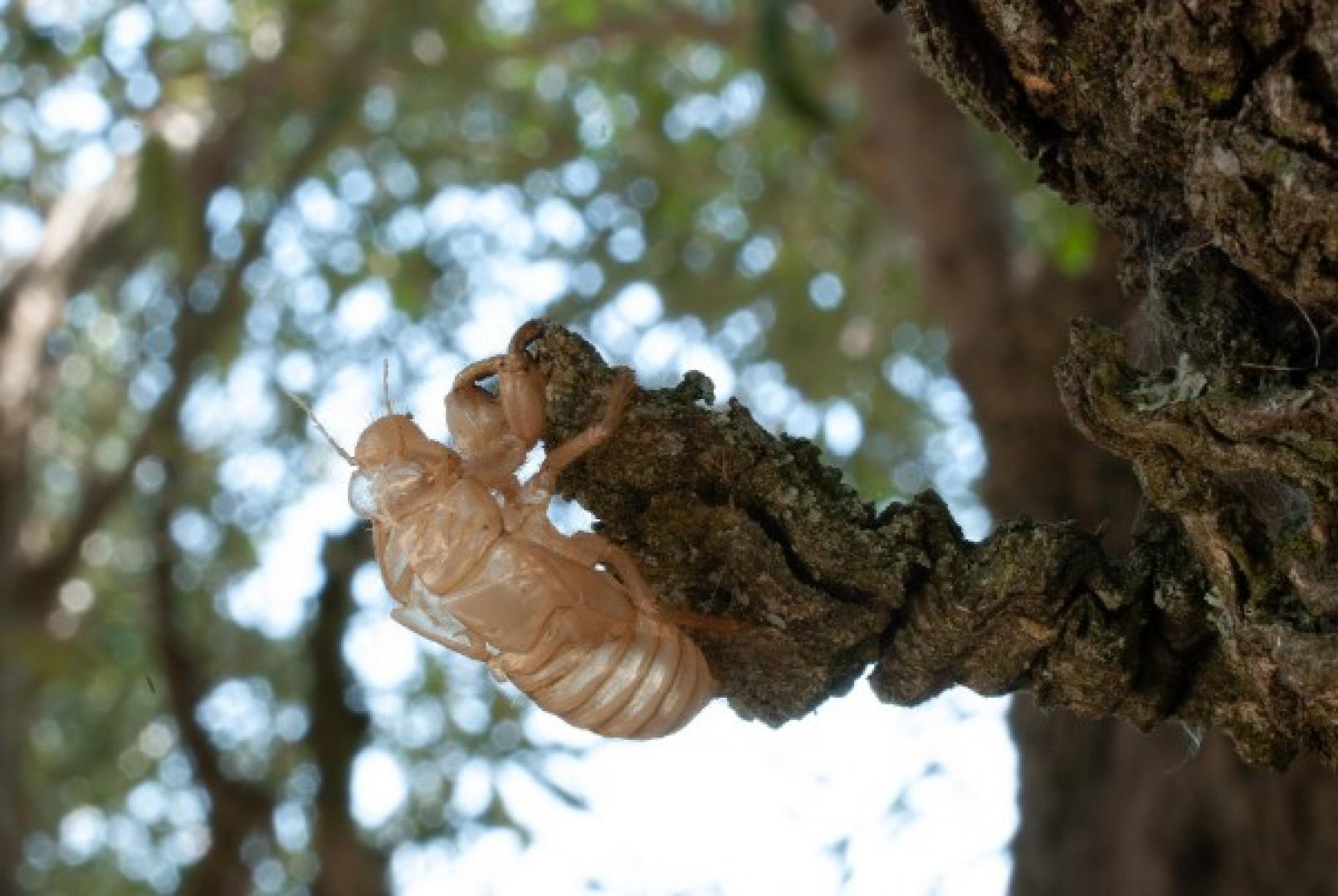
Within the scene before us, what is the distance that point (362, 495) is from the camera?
287 centimetres

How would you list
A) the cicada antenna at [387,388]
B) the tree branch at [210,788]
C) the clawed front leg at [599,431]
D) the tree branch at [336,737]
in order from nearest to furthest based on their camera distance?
the clawed front leg at [599,431], the cicada antenna at [387,388], the tree branch at [336,737], the tree branch at [210,788]

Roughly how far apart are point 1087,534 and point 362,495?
1.34 m

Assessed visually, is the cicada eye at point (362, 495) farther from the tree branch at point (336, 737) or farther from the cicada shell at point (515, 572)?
the tree branch at point (336, 737)

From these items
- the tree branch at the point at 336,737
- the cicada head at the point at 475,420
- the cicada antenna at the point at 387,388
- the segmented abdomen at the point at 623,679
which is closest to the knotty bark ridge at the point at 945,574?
the segmented abdomen at the point at 623,679

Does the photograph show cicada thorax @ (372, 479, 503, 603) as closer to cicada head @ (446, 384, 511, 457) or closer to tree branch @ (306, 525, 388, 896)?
cicada head @ (446, 384, 511, 457)

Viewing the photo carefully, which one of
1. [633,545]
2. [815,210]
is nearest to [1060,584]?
[633,545]

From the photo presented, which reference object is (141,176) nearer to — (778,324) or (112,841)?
(778,324)

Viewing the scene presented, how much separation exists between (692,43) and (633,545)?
6864 mm

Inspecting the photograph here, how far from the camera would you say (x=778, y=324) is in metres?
8.17

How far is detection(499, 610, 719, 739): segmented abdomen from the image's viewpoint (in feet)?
7.88

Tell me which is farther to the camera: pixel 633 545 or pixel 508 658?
pixel 508 658

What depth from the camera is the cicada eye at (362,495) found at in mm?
2850

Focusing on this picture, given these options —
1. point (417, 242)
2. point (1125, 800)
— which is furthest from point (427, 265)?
point (1125, 800)

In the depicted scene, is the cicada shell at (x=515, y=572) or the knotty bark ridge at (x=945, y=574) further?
the cicada shell at (x=515, y=572)
